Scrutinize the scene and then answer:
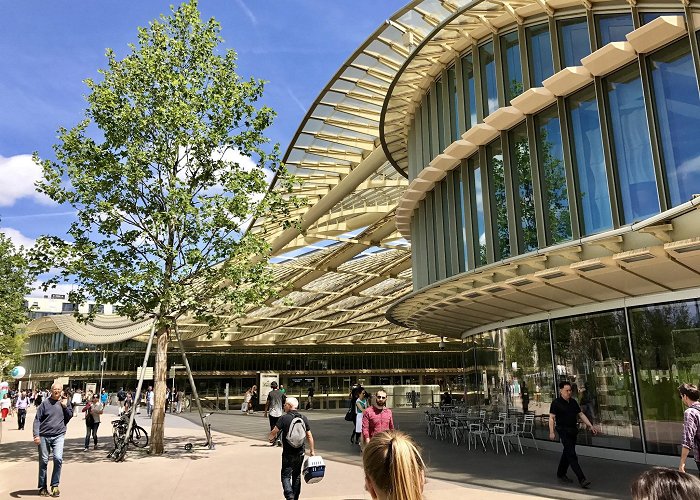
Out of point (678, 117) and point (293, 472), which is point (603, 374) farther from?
point (293, 472)

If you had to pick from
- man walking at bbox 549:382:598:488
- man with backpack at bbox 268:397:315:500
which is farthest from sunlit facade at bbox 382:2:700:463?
man with backpack at bbox 268:397:315:500

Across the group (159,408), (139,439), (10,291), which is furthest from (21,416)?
(159,408)

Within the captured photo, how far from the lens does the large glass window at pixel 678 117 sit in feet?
32.7

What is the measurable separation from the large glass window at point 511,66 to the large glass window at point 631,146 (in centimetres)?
267

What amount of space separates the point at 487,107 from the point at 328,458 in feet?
32.2

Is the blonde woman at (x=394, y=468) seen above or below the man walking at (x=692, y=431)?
above

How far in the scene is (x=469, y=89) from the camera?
15641mm

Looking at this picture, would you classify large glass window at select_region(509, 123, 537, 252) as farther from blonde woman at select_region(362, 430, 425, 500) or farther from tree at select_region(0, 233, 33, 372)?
tree at select_region(0, 233, 33, 372)

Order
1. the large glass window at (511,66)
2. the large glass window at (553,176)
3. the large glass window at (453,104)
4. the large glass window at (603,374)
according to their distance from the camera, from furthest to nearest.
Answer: the large glass window at (453,104)
the large glass window at (511,66)
the large glass window at (603,374)
the large glass window at (553,176)

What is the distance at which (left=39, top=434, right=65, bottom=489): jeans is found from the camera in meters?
9.44

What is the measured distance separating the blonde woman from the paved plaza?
691 cm

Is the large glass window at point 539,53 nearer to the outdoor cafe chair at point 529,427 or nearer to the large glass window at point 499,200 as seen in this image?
the large glass window at point 499,200

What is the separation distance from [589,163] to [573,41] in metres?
2.91

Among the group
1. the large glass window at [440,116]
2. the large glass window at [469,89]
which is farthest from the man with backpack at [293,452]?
the large glass window at [440,116]
